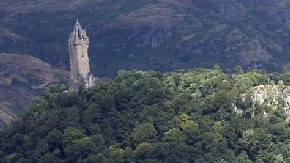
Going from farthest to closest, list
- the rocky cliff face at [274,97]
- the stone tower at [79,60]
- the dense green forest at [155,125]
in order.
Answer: the stone tower at [79,60]
the rocky cliff face at [274,97]
the dense green forest at [155,125]

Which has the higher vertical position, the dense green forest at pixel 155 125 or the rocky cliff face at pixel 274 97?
the rocky cliff face at pixel 274 97

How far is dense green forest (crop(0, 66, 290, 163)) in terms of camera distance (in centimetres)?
10619

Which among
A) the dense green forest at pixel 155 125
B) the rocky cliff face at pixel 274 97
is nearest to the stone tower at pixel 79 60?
the dense green forest at pixel 155 125

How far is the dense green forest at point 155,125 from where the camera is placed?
A: 106188 mm

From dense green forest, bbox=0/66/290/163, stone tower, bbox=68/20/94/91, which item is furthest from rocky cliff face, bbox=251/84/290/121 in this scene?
stone tower, bbox=68/20/94/91

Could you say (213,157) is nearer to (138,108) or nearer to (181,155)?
(181,155)

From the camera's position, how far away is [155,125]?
111 metres

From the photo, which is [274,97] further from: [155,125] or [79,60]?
[79,60]

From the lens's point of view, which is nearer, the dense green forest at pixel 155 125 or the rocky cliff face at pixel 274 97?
the dense green forest at pixel 155 125

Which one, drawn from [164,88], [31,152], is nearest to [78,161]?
[31,152]

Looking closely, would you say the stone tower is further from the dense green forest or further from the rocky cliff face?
the rocky cliff face

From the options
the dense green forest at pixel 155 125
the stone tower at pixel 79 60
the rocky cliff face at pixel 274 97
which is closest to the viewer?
the dense green forest at pixel 155 125

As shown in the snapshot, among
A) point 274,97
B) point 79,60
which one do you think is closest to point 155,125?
point 274,97

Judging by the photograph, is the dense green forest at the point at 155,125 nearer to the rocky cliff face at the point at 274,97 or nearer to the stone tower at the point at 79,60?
the rocky cliff face at the point at 274,97
